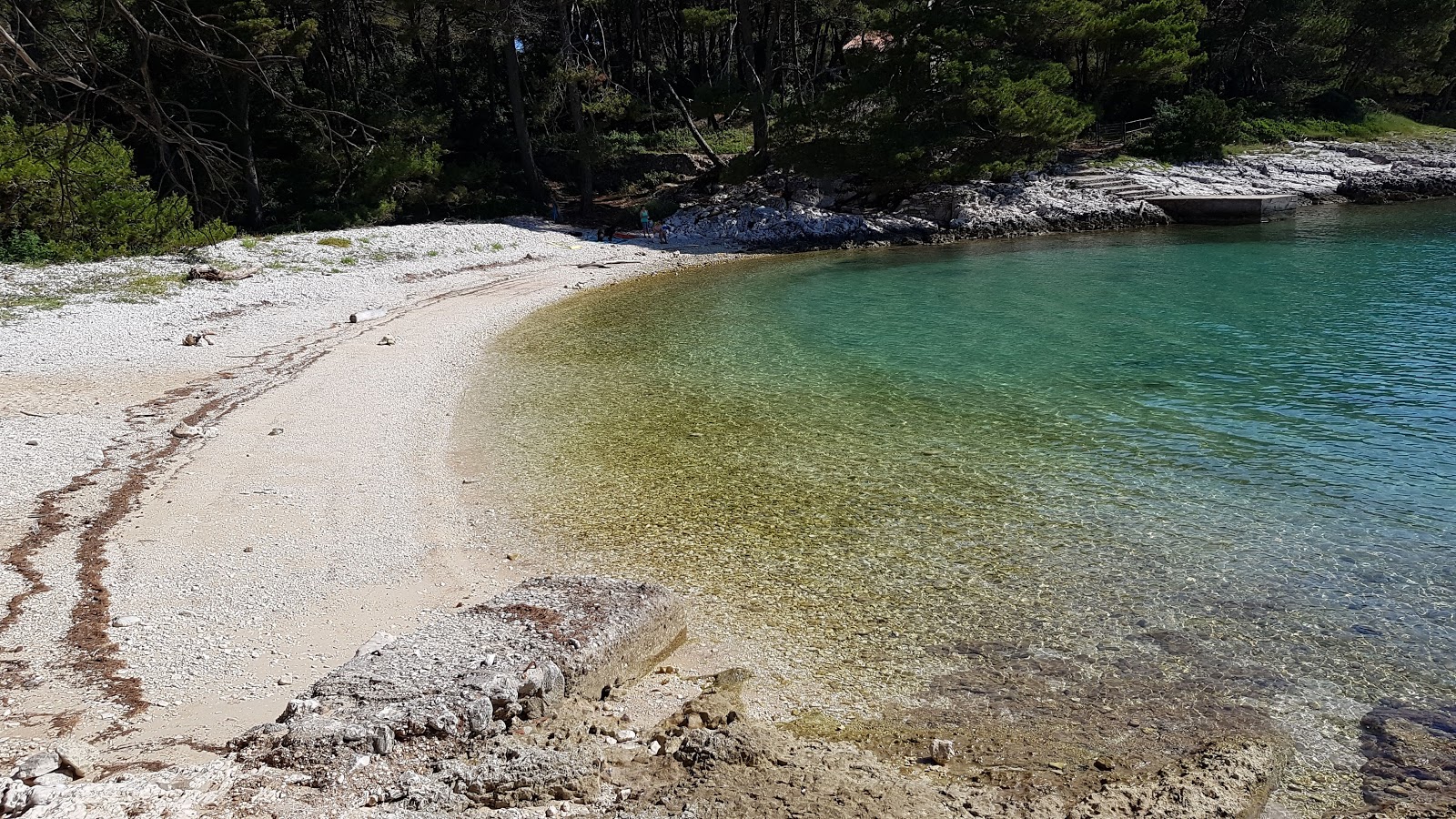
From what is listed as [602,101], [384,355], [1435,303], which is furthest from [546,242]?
[1435,303]

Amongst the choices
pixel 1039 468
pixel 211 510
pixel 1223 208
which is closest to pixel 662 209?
pixel 1223 208

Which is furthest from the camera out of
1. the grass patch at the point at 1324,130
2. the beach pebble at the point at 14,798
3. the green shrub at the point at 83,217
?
the grass patch at the point at 1324,130

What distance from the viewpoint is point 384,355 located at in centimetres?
1683

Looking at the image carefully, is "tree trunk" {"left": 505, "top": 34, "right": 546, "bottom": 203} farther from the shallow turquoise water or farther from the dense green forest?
the shallow turquoise water

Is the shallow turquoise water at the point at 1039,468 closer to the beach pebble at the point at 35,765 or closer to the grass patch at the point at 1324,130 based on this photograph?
the beach pebble at the point at 35,765

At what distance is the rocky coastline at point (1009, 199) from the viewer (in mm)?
32594

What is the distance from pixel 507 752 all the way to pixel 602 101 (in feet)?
104

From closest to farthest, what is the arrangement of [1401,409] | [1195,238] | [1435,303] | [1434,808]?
[1434,808] < [1401,409] < [1435,303] < [1195,238]

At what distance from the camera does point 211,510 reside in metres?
9.19

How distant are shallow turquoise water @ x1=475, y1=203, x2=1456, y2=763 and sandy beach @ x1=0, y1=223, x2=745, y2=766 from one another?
143 cm

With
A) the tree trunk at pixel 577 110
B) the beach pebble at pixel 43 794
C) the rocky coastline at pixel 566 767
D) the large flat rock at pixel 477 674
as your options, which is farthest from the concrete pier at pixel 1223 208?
the beach pebble at pixel 43 794

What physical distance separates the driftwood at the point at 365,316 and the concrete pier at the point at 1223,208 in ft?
95.0

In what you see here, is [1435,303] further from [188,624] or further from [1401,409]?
[188,624]

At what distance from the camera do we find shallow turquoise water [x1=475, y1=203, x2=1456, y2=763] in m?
6.90
